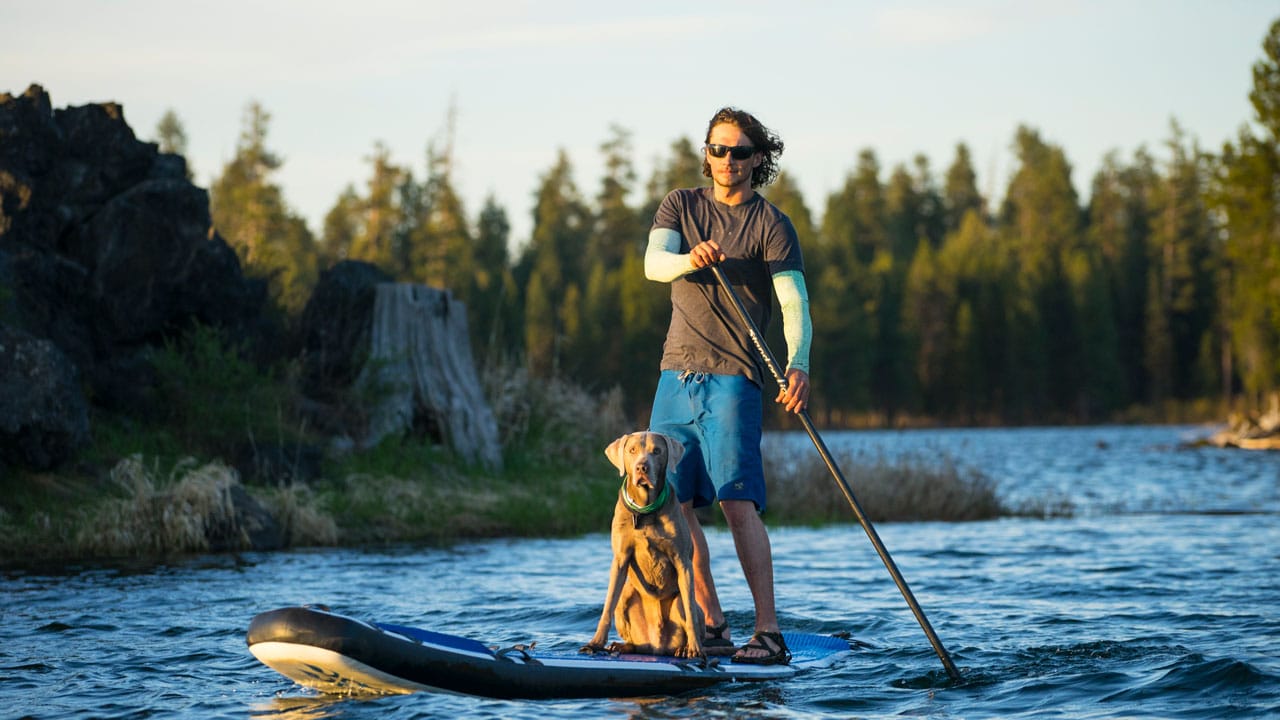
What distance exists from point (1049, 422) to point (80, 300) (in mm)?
72782

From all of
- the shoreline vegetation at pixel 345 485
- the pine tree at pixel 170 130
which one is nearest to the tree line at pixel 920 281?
the pine tree at pixel 170 130

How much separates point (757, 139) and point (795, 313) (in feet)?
3.16

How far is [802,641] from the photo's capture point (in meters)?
7.78

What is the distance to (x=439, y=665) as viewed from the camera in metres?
6.09

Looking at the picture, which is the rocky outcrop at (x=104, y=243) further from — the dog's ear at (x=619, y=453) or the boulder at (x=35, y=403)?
the dog's ear at (x=619, y=453)

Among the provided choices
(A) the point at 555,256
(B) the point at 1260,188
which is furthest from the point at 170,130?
(B) the point at 1260,188

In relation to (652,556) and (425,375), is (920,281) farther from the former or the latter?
(652,556)

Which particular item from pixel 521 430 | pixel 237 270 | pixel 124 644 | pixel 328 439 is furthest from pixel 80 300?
pixel 124 644

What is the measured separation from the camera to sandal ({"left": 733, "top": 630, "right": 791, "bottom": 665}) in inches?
271

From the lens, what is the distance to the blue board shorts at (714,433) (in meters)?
6.85

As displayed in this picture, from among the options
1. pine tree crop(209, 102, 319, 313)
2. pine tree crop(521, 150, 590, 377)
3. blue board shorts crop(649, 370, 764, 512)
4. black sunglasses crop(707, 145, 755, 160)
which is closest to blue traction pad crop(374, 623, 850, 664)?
blue board shorts crop(649, 370, 764, 512)

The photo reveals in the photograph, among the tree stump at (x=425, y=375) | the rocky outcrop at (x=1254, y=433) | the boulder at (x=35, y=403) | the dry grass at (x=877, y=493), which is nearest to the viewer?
the boulder at (x=35, y=403)

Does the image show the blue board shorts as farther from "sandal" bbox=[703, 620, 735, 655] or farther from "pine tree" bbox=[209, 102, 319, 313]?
"pine tree" bbox=[209, 102, 319, 313]

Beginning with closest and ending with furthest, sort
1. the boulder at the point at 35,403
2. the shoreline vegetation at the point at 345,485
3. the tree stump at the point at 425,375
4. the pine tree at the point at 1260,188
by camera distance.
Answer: the boulder at the point at 35,403
the shoreline vegetation at the point at 345,485
the tree stump at the point at 425,375
the pine tree at the point at 1260,188
